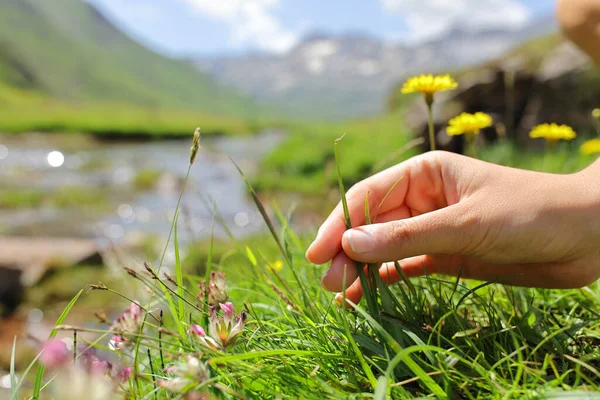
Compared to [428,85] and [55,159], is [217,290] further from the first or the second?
[55,159]

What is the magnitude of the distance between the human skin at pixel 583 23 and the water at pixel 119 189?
2362 millimetres

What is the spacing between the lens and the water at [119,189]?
1100 cm

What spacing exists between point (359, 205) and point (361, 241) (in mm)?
329

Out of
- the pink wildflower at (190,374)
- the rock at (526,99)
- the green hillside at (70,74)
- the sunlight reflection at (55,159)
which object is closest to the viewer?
the pink wildflower at (190,374)

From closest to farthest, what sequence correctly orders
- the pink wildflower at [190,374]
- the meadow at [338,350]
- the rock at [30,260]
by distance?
the pink wildflower at [190,374] → the meadow at [338,350] → the rock at [30,260]

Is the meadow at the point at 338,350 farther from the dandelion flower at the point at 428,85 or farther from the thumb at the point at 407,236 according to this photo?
the dandelion flower at the point at 428,85

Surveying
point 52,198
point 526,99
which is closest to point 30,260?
Result: point 52,198

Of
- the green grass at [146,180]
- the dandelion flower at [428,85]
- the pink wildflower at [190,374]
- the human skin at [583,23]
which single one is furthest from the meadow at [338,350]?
the green grass at [146,180]

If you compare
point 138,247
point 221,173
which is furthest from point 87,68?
point 138,247

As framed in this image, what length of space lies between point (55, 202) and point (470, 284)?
44.6 ft

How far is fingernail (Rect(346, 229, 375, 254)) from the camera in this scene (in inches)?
50.2

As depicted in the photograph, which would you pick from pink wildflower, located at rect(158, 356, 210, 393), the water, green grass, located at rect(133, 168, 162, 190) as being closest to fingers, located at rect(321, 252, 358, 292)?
pink wildflower, located at rect(158, 356, 210, 393)

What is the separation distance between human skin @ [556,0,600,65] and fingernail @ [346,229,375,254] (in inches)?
83.1

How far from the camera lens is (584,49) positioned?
2781 millimetres
